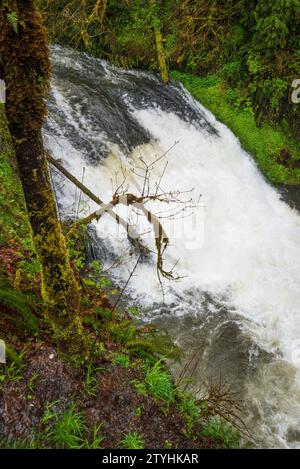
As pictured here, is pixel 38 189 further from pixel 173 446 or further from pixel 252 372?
pixel 252 372

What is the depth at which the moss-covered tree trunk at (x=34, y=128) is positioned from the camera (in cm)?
274

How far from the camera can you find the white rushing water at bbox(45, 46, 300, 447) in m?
6.45

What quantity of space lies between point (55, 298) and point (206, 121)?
26.8 ft

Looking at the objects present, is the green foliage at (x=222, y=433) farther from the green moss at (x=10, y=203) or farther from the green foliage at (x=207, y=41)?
the green foliage at (x=207, y=41)

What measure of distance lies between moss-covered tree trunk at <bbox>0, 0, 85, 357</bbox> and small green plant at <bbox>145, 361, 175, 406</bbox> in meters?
1.42

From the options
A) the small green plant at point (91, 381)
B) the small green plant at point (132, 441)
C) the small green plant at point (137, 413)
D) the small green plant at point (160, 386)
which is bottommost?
the small green plant at point (132, 441)

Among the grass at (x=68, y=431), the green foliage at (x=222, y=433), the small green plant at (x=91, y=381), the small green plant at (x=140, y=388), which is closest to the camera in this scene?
the grass at (x=68, y=431)

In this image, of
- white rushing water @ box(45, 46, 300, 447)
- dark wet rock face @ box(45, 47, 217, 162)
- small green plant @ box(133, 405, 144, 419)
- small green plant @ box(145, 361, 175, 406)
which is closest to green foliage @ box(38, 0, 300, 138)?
dark wet rock face @ box(45, 47, 217, 162)

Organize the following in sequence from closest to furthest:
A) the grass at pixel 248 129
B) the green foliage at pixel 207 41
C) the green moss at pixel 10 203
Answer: the green moss at pixel 10 203 → the green foliage at pixel 207 41 → the grass at pixel 248 129

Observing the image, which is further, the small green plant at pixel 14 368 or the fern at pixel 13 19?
the small green plant at pixel 14 368

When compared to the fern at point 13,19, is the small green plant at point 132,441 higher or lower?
lower

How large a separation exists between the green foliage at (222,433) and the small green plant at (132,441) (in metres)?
0.98

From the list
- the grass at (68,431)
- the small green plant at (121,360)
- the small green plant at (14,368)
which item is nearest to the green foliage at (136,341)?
the small green plant at (121,360)
